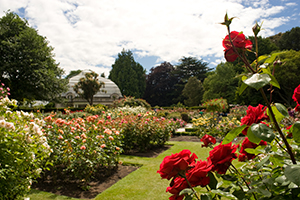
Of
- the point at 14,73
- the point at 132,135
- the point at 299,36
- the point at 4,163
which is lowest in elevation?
the point at 132,135

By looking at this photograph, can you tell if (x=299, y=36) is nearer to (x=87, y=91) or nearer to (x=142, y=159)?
(x=87, y=91)

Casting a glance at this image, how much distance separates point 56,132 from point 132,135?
251 cm

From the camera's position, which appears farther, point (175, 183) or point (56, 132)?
point (56, 132)

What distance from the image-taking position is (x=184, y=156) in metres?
0.86

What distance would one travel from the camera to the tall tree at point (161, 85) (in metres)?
41.9

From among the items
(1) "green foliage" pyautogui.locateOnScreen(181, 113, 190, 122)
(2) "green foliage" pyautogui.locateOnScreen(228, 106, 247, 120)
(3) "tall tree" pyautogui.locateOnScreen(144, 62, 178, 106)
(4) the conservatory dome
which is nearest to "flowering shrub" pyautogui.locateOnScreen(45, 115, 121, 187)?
(2) "green foliage" pyautogui.locateOnScreen(228, 106, 247, 120)

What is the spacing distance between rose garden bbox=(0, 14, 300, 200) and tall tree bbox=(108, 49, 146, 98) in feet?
109

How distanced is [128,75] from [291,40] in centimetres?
2862

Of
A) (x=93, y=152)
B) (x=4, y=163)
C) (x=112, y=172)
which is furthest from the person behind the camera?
(x=112, y=172)

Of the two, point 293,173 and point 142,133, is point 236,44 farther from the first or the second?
point 142,133

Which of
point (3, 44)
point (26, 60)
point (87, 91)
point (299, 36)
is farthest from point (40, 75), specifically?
point (299, 36)

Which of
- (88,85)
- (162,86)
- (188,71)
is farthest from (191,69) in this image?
(88,85)

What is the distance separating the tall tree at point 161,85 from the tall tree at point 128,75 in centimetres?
291

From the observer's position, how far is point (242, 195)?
828 mm
